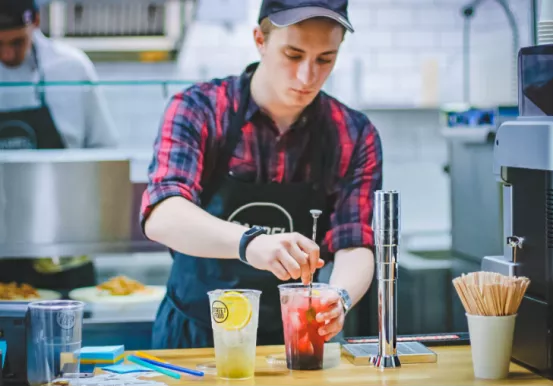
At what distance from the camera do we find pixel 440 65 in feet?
19.5

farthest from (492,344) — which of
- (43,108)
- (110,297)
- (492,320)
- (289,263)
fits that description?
(43,108)

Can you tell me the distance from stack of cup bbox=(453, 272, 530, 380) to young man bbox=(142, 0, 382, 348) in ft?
2.09

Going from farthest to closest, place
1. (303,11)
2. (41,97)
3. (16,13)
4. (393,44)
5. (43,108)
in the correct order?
(393,44) < (16,13) < (43,108) < (41,97) < (303,11)

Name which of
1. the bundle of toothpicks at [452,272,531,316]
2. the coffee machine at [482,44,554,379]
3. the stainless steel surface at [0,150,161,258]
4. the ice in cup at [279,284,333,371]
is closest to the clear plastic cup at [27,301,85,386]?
the ice in cup at [279,284,333,371]

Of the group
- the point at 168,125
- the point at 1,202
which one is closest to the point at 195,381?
the point at 168,125

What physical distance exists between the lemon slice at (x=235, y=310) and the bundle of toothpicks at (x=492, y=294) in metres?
0.41

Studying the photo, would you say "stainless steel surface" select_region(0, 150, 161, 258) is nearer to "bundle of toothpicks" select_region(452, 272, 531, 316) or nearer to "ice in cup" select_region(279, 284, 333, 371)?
"ice in cup" select_region(279, 284, 333, 371)

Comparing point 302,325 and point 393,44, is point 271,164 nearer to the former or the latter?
point 302,325

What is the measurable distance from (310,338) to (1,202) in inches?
66.3

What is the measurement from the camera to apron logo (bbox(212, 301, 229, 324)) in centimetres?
168

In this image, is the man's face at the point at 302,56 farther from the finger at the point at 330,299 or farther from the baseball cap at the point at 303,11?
the finger at the point at 330,299

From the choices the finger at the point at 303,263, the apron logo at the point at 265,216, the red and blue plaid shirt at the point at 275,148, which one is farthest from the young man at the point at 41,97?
the finger at the point at 303,263

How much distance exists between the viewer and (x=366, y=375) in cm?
171

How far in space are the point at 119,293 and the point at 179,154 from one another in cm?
88
